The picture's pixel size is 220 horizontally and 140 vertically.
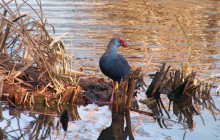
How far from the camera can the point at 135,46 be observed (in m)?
9.28

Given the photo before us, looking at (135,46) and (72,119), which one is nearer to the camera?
(72,119)

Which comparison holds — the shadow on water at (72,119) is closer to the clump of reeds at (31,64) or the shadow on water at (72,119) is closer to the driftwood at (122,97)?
the driftwood at (122,97)

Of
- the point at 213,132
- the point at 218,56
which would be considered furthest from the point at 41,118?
the point at 218,56

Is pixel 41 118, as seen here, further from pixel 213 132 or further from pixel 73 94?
pixel 213 132

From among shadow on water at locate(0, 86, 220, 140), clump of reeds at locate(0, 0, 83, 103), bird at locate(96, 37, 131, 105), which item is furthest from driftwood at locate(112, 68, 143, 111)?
clump of reeds at locate(0, 0, 83, 103)

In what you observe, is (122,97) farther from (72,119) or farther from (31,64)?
(31,64)

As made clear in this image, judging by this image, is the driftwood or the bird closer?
the driftwood

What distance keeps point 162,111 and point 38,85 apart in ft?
5.83

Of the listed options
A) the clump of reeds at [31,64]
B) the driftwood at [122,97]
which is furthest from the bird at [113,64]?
the clump of reeds at [31,64]

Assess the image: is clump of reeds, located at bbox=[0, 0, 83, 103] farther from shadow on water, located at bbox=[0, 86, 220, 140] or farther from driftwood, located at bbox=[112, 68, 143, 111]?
driftwood, located at bbox=[112, 68, 143, 111]

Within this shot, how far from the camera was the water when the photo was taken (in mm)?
4512

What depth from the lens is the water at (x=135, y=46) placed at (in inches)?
178

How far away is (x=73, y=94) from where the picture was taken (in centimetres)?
531

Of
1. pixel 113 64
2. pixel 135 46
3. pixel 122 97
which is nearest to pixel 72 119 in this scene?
pixel 122 97
